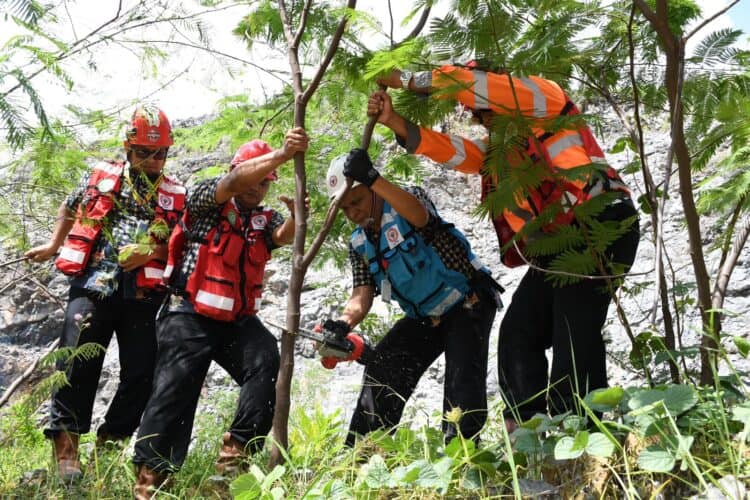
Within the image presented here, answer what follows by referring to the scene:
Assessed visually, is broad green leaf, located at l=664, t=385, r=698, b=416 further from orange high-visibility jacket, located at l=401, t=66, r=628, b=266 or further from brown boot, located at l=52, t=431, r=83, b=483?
brown boot, located at l=52, t=431, r=83, b=483

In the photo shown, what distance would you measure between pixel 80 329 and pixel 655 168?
6.48 m

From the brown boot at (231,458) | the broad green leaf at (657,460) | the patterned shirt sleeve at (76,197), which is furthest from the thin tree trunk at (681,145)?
the patterned shirt sleeve at (76,197)

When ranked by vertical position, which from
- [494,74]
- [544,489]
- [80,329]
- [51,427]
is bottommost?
[544,489]

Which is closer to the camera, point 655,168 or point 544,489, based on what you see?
point 544,489

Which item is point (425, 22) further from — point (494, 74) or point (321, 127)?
point (321, 127)

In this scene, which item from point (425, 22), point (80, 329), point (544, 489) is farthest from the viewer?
point (80, 329)

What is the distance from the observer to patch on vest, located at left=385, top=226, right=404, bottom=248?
3.50 m

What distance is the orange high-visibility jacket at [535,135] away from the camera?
2.71 metres

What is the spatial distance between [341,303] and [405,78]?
4.62 meters

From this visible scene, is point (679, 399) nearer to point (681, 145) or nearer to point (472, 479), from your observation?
point (472, 479)

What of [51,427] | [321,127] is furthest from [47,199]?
[321,127]

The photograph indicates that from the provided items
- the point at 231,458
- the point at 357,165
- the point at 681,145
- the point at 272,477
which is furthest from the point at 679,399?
the point at 231,458

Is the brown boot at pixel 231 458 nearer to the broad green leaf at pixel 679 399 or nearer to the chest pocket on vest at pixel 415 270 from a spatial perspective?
the chest pocket on vest at pixel 415 270

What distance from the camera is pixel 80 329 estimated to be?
3.84 m
